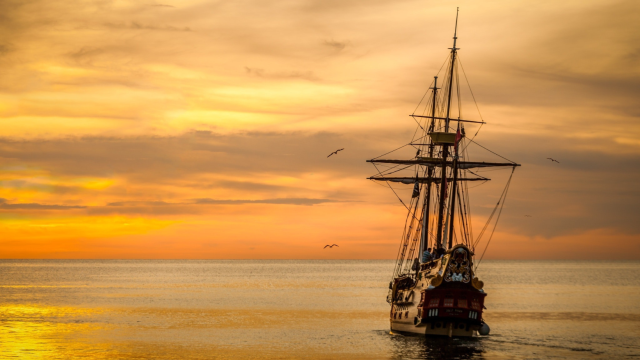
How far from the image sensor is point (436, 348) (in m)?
54.2

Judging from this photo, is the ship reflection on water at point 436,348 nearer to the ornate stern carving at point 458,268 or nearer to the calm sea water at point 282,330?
the calm sea water at point 282,330

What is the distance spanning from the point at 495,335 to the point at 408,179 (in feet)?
75.1

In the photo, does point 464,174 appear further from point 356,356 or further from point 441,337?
point 356,356

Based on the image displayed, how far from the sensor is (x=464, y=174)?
80.6 meters

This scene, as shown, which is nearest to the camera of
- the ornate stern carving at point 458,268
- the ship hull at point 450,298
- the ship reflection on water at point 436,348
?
the ship reflection on water at point 436,348

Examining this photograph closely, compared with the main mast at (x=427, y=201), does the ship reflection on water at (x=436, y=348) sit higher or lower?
lower

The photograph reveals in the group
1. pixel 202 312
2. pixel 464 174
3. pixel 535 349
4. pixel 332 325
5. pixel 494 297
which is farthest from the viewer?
pixel 494 297

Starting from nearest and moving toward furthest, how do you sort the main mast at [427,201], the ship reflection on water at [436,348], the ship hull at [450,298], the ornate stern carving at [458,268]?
the ship reflection on water at [436,348] < the ornate stern carving at [458,268] < the ship hull at [450,298] < the main mast at [427,201]

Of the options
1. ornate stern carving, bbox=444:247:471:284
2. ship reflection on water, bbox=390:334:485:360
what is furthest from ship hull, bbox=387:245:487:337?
ship reflection on water, bbox=390:334:485:360

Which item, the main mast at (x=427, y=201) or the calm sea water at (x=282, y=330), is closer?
the calm sea water at (x=282, y=330)

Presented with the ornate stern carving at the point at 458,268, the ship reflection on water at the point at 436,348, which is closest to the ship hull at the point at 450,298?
the ornate stern carving at the point at 458,268

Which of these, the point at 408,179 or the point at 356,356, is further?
the point at 408,179

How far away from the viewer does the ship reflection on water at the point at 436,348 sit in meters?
51.2

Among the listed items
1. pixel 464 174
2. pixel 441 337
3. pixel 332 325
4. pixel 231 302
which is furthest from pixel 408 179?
pixel 231 302
